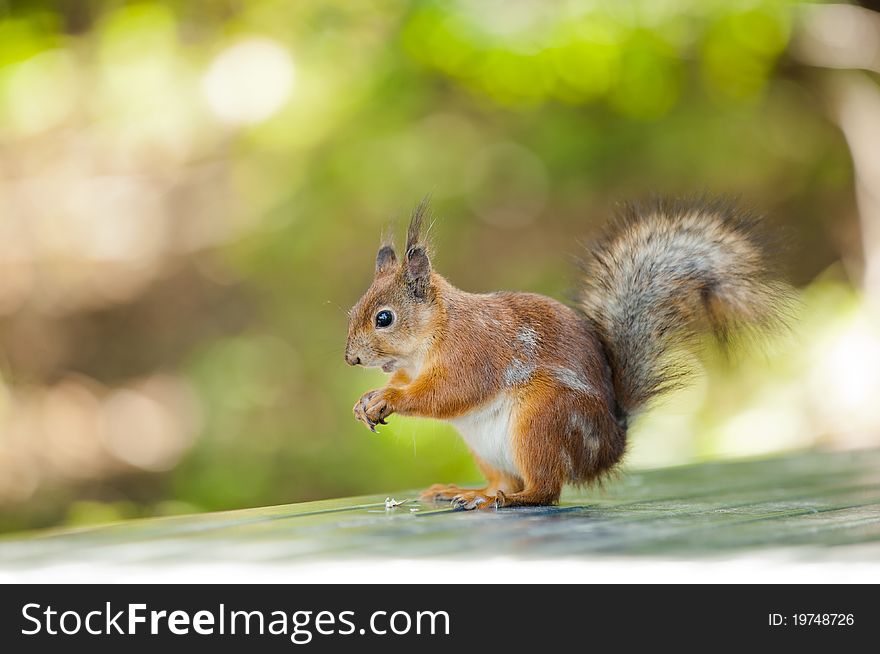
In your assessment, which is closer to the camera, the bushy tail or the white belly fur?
the white belly fur

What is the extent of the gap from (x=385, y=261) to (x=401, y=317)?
228 millimetres

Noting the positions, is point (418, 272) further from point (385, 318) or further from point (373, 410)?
point (373, 410)

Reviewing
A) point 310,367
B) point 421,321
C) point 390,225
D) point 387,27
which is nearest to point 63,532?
point 421,321

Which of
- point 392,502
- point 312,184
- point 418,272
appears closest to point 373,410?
point 392,502

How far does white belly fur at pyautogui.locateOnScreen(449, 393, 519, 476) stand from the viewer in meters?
1.83

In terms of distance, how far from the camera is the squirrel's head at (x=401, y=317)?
6.48 ft

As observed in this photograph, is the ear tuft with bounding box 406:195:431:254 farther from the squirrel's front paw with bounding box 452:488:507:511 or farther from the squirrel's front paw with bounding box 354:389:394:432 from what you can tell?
the squirrel's front paw with bounding box 452:488:507:511

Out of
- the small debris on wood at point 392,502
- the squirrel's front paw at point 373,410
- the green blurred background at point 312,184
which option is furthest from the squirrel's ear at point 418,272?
the green blurred background at point 312,184

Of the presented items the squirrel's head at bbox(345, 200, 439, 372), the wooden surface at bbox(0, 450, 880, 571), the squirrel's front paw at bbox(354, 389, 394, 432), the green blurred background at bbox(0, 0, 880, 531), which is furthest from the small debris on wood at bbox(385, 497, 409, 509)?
the green blurred background at bbox(0, 0, 880, 531)

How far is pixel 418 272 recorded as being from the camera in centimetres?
200

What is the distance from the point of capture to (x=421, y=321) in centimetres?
197

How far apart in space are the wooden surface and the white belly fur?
0.13 m

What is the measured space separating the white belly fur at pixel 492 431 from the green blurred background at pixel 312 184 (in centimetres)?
248

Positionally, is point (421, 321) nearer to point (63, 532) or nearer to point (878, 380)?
point (63, 532)
